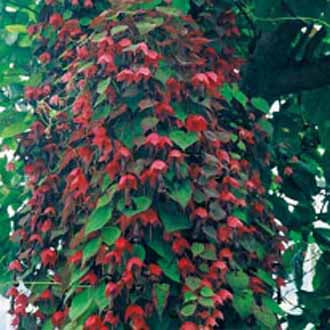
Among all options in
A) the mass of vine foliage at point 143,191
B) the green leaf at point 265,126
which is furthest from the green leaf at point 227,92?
the green leaf at point 265,126

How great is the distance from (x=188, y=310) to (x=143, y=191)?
9.0 inches

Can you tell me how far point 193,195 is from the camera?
1212 mm

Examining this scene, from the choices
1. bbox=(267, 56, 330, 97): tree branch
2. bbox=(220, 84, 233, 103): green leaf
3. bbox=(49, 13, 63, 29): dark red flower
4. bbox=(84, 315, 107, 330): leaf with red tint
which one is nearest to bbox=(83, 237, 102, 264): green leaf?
bbox=(84, 315, 107, 330): leaf with red tint

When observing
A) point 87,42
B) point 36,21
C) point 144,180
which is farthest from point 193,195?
point 36,21

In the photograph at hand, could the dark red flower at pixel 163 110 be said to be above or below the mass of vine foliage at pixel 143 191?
above

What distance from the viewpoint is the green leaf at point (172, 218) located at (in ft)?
3.90

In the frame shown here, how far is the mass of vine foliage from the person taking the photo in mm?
1164

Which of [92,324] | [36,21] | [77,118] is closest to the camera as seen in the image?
[92,324]

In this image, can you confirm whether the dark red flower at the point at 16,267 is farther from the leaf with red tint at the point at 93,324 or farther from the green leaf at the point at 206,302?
the green leaf at the point at 206,302

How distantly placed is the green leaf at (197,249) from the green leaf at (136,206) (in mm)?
120

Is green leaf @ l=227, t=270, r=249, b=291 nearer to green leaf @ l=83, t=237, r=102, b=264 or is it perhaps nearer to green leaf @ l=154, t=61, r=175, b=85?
green leaf @ l=83, t=237, r=102, b=264

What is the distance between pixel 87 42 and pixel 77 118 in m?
0.17

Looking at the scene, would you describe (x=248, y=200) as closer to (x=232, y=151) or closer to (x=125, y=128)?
(x=232, y=151)

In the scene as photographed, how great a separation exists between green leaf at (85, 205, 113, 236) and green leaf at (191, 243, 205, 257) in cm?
16
